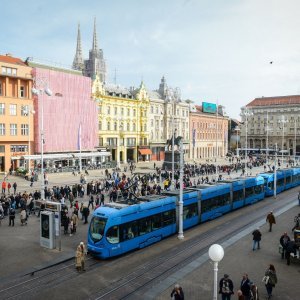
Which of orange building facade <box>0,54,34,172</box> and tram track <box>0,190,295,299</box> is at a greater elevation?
orange building facade <box>0,54,34,172</box>

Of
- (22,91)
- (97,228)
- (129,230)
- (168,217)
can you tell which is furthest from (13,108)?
(129,230)

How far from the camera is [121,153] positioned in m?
78.6

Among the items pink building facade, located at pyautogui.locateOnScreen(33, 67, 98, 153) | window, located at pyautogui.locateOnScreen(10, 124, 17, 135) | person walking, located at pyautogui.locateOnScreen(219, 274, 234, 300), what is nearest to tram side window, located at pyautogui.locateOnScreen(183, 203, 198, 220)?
person walking, located at pyautogui.locateOnScreen(219, 274, 234, 300)

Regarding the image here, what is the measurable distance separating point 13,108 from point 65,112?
33.5 feet

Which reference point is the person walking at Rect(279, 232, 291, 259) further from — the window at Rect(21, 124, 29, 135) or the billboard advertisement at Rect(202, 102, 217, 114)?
the billboard advertisement at Rect(202, 102, 217, 114)

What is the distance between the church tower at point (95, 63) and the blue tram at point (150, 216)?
95564 mm

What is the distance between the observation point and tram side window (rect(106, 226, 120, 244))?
676 inches

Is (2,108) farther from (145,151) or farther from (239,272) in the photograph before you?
(239,272)

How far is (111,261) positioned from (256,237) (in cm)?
771

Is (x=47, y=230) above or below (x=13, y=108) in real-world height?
below

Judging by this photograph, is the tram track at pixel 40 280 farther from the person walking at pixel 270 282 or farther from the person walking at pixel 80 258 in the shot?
the person walking at pixel 270 282

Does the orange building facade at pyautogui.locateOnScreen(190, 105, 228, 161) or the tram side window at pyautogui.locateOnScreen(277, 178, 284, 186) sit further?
the orange building facade at pyautogui.locateOnScreen(190, 105, 228, 161)

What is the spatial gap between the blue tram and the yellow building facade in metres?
45.8

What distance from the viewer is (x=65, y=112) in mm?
62781
